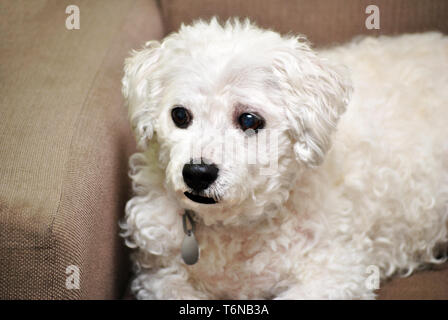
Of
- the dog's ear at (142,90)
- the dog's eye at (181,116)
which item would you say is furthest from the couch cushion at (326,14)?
the dog's eye at (181,116)

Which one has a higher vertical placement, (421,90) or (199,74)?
(421,90)

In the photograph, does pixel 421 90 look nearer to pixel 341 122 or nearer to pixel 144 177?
pixel 341 122

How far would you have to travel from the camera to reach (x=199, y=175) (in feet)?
3.08

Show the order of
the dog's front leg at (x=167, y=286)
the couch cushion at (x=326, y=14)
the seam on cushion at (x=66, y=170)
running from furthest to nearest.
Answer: the couch cushion at (x=326, y=14) → the dog's front leg at (x=167, y=286) → the seam on cushion at (x=66, y=170)

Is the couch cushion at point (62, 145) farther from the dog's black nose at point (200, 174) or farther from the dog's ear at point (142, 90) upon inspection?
the dog's black nose at point (200, 174)

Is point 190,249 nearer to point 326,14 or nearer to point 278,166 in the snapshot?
point 278,166

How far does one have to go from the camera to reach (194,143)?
3.23 feet

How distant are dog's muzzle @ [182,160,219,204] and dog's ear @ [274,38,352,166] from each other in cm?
22

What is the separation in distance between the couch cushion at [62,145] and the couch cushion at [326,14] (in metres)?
0.28

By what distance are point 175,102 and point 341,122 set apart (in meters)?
0.48

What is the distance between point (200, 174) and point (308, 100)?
0.29 meters

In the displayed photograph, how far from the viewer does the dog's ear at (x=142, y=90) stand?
1.12 m

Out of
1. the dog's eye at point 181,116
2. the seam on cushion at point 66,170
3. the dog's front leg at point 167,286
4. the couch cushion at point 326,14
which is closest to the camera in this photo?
the seam on cushion at point 66,170
